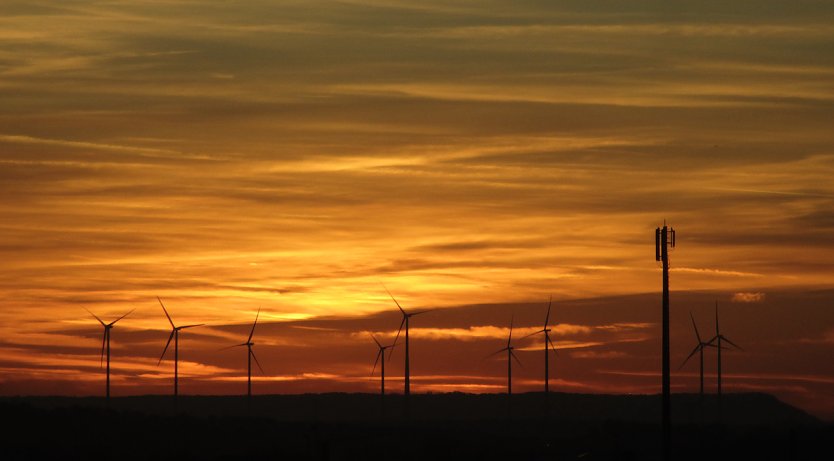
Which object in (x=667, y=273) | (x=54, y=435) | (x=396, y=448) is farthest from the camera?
(x=54, y=435)

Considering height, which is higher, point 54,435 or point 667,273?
point 667,273

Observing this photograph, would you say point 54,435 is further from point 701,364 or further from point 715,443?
point 701,364

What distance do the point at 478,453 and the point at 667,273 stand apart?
92.6 feet

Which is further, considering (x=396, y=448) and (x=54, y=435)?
(x=54, y=435)

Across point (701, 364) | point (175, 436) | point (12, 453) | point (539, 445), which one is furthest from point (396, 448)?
point (701, 364)

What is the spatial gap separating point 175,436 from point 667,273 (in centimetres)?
7092

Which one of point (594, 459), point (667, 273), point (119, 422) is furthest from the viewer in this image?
point (119, 422)

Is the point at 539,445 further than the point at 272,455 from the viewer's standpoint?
Yes

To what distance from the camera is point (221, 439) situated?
126 metres

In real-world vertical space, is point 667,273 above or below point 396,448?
above

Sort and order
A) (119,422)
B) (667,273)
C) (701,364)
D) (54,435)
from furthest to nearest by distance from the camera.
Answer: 1. (701,364)
2. (119,422)
3. (54,435)
4. (667,273)

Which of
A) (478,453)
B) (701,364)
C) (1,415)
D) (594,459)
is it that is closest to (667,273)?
(594,459)

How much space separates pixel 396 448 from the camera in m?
98.1

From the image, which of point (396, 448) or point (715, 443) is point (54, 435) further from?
point (715, 443)
